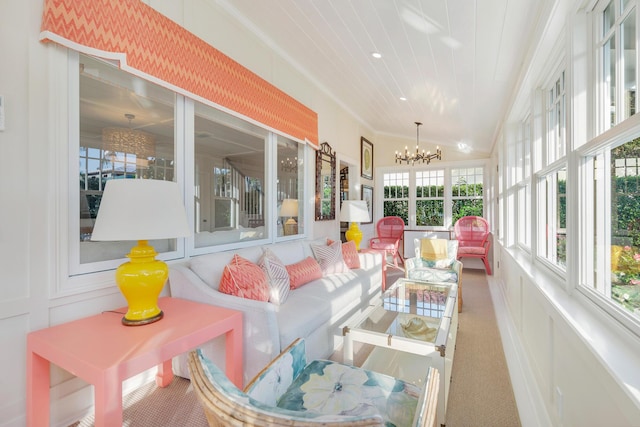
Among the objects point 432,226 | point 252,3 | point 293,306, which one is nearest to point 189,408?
point 293,306

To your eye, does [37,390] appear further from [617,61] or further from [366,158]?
[366,158]

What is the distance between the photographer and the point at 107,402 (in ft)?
3.82

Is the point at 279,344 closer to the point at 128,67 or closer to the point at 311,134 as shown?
the point at 128,67

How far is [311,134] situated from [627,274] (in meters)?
3.54

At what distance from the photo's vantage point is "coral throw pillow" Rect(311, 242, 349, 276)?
3.25m

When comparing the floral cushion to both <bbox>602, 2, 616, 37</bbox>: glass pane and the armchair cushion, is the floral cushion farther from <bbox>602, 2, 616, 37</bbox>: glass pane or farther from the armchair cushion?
the armchair cushion

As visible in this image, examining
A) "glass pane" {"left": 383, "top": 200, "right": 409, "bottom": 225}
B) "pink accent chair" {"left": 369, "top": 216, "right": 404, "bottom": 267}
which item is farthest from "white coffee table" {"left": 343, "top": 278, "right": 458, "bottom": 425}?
"glass pane" {"left": 383, "top": 200, "right": 409, "bottom": 225}

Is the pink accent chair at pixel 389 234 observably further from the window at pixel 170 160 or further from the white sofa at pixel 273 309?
the white sofa at pixel 273 309

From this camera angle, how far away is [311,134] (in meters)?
4.13

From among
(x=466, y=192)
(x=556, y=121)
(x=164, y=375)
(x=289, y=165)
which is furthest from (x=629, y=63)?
(x=466, y=192)

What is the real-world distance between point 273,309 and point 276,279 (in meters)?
0.54

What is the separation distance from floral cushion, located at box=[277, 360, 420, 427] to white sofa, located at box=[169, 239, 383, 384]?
0.48m

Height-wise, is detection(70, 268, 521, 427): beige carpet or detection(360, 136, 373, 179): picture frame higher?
detection(360, 136, 373, 179): picture frame

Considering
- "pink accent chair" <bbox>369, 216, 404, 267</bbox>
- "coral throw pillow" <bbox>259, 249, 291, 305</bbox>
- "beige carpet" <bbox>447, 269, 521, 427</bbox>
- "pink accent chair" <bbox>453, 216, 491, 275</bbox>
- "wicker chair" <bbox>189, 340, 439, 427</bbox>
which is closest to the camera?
"wicker chair" <bbox>189, 340, 439, 427</bbox>
